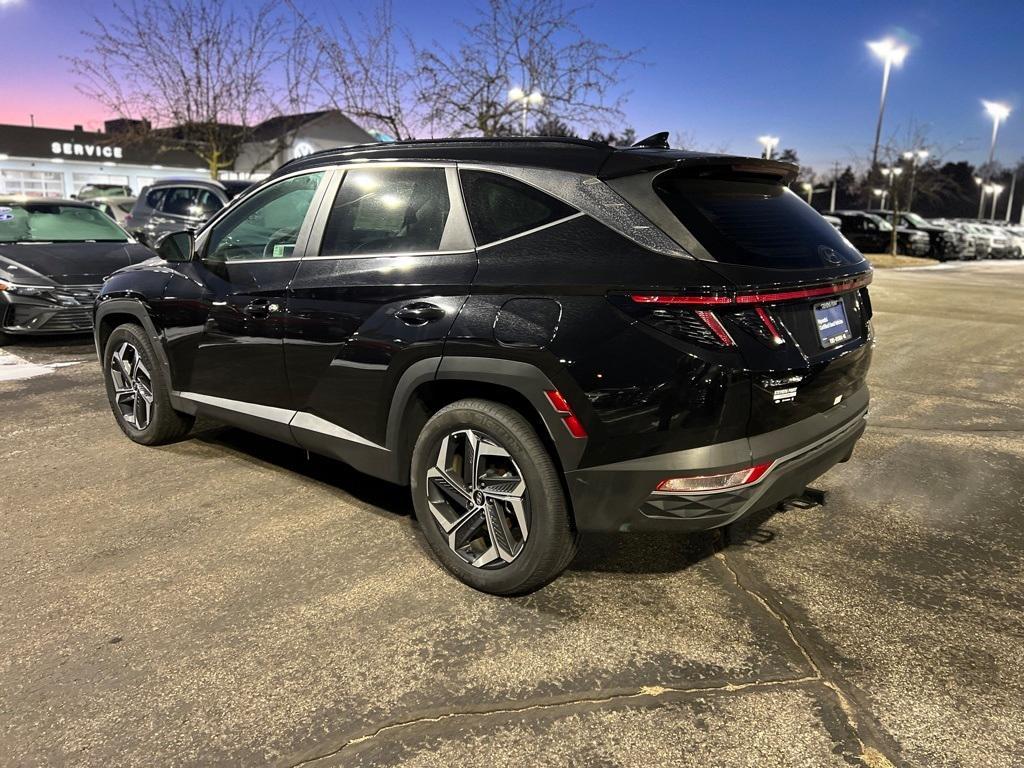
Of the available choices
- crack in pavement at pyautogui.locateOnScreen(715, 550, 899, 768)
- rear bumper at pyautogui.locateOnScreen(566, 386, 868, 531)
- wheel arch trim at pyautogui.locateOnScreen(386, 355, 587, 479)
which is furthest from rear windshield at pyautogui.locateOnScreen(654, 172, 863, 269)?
crack in pavement at pyautogui.locateOnScreen(715, 550, 899, 768)

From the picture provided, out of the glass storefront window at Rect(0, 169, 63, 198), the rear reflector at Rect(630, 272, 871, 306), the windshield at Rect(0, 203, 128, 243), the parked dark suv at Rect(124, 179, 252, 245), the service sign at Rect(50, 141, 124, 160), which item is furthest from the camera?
the service sign at Rect(50, 141, 124, 160)

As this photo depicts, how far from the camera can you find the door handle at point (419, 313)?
2.97 m

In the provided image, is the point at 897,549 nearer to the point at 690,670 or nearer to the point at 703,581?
the point at 703,581

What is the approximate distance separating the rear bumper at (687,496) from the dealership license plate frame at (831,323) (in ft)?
1.06

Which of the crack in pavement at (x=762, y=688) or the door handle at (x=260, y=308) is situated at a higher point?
the door handle at (x=260, y=308)

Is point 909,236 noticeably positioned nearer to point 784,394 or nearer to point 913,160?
point 913,160

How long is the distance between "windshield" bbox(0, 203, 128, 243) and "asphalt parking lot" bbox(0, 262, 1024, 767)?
5.42 meters

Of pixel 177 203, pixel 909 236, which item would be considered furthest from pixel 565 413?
pixel 909 236

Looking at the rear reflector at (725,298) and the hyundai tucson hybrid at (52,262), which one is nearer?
the rear reflector at (725,298)

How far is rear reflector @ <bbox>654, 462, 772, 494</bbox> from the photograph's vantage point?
2551 millimetres

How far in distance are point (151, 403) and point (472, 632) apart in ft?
9.76

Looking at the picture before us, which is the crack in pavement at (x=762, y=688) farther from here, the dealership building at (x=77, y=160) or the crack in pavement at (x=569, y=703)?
the dealership building at (x=77, y=160)

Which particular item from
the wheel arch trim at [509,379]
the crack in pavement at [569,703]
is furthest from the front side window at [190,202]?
the crack in pavement at [569,703]

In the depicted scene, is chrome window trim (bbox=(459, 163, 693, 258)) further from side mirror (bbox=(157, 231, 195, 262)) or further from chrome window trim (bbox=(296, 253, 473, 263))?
side mirror (bbox=(157, 231, 195, 262))
